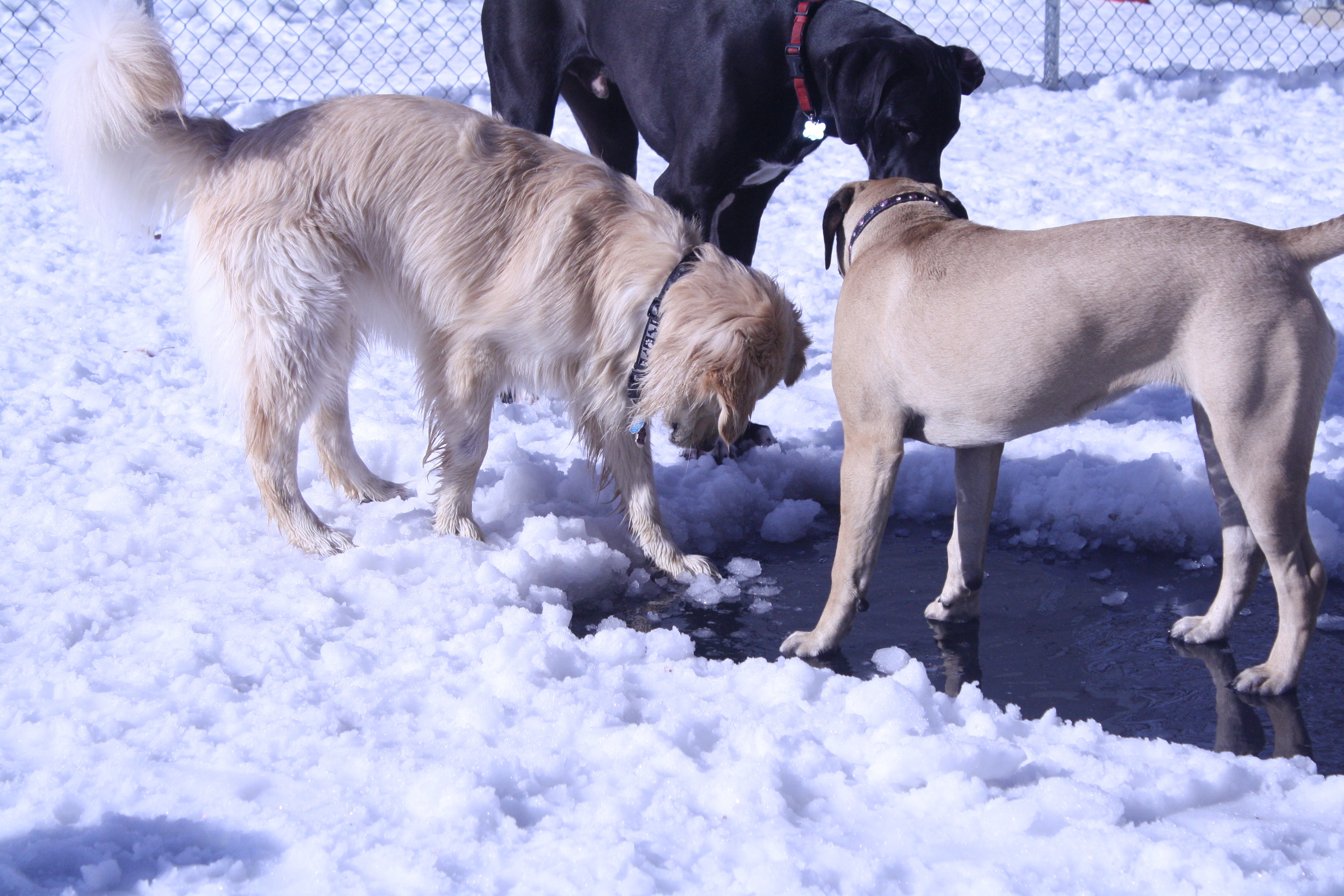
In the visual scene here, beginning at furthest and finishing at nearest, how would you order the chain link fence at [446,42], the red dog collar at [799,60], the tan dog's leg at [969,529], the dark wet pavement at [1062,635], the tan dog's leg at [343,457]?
the chain link fence at [446,42] → the red dog collar at [799,60] → the tan dog's leg at [343,457] → the tan dog's leg at [969,529] → the dark wet pavement at [1062,635]

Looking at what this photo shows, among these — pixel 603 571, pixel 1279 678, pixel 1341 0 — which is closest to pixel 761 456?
pixel 603 571

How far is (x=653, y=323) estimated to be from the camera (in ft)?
10.1

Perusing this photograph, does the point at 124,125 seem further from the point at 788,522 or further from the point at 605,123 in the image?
the point at 605,123

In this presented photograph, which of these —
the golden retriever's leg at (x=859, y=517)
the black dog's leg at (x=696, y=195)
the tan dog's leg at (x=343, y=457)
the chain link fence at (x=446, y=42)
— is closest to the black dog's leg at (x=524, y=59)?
the black dog's leg at (x=696, y=195)

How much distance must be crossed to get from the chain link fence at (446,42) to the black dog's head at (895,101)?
5223mm

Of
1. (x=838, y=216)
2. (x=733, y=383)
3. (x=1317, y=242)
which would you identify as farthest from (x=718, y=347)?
(x=1317, y=242)

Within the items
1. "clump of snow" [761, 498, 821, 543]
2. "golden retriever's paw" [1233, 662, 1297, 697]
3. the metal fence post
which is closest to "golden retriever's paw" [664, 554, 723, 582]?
"clump of snow" [761, 498, 821, 543]

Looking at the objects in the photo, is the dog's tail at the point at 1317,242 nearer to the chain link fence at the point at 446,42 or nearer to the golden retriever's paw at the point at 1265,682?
the golden retriever's paw at the point at 1265,682

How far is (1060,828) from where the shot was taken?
6.15ft

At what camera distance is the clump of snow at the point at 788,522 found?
3.61 metres

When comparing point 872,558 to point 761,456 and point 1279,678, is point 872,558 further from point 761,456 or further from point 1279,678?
point 761,456

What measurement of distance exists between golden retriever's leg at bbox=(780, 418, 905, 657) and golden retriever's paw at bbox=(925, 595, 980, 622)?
0.32 meters

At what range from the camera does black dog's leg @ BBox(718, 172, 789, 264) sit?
4.52 meters

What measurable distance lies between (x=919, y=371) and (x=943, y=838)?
3.70 ft
